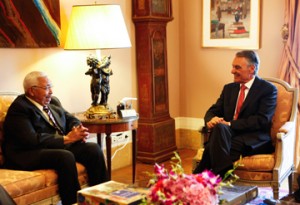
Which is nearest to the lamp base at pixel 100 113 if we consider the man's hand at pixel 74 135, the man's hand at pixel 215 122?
the man's hand at pixel 74 135

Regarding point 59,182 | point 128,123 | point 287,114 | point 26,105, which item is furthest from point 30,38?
point 287,114

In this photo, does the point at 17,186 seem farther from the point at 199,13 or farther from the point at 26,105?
the point at 199,13

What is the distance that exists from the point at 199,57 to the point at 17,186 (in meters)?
3.01

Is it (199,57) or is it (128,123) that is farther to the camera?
(199,57)

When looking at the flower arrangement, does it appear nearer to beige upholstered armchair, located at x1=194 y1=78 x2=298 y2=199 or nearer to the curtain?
beige upholstered armchair, located at x1=194 y1=78 x2=298 y2=199

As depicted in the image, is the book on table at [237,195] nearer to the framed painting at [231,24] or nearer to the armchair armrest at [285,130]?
the armchair armrest at [285,130]

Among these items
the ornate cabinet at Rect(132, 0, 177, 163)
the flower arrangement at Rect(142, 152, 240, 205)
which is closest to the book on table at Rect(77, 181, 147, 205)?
the flower arrangement at Rect(142, 152, 240, 205)

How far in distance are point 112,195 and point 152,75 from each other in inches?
106

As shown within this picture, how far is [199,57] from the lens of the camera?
5266 mm

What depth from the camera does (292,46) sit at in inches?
177

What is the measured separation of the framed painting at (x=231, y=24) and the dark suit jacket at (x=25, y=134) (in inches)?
96.4

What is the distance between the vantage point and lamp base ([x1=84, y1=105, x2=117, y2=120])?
372cm

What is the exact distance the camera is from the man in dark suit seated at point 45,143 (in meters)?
3.01

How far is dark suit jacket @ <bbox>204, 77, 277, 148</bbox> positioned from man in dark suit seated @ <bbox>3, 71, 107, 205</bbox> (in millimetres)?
993
